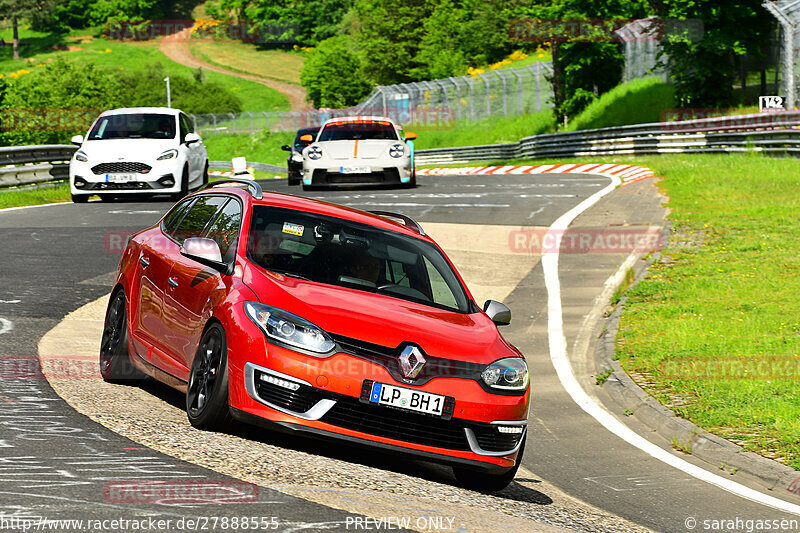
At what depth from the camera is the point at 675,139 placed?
3622 centimetres

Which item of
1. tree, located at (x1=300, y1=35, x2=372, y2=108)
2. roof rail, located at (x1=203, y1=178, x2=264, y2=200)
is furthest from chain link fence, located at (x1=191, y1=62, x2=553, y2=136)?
roof rail, located at (x1=203, y1=178, x2=264, y2=200)

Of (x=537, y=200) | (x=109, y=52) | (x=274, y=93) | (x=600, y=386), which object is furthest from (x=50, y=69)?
(x=600, y=386)

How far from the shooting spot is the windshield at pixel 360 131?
80.2 feet

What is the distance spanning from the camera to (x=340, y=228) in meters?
7.55

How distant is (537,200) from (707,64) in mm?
22135

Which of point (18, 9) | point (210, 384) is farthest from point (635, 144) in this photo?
point (18, 9)

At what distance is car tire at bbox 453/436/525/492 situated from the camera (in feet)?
22.6

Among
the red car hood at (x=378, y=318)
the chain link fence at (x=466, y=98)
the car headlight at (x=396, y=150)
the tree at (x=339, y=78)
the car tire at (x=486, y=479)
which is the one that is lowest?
the car tire at (x=486, y=479)

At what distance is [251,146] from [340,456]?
83685 millimetres

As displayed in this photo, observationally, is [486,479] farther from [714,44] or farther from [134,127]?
[714,44]

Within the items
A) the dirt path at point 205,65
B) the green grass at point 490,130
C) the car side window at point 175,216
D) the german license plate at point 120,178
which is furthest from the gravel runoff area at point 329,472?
the dirt path at point 205,65

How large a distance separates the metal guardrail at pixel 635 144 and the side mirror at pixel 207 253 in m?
18.9

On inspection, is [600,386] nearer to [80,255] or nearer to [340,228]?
[340,228]

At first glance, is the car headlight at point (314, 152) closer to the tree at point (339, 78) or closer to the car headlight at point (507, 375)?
the car headlight at point (507, 375)
